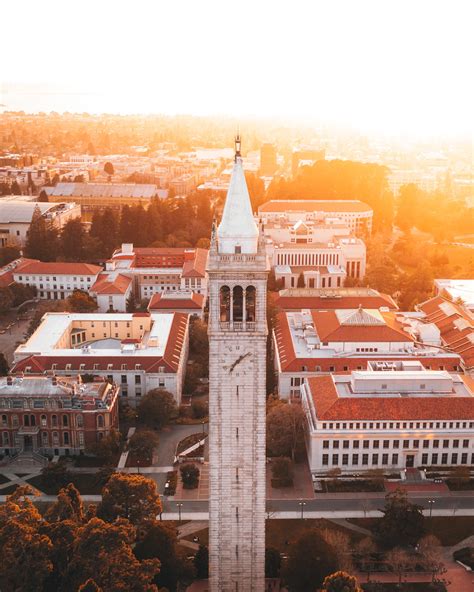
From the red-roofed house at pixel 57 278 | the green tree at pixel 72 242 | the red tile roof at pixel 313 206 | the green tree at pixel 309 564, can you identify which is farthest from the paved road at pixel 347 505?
the red tile roof at pixel 313 206

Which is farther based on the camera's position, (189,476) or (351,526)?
(189,476)

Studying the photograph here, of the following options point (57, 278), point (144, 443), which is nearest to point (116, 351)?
point (144, 443)

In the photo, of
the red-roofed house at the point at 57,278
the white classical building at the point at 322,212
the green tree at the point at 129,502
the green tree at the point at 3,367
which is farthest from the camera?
the white classical building at the point at 322,212

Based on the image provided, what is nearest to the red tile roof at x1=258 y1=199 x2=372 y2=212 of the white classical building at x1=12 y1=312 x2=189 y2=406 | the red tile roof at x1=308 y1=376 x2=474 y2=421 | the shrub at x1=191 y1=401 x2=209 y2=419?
the white classical building at x1=12 y1=312 x2=189 y2=406

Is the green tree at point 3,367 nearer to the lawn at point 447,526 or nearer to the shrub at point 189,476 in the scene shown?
the shrub at point 189,476

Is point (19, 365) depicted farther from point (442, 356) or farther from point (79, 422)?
point (442, 356)

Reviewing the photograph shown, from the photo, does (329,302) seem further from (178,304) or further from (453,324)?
(178,304)

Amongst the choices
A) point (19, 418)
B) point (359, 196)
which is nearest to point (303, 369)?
point (19, 418)
